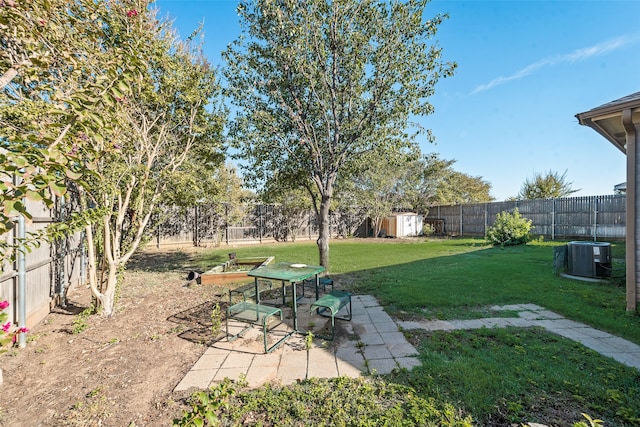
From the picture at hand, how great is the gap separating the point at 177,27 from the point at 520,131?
14147 mm

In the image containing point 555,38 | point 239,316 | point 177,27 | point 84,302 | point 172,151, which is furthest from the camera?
point 555,38

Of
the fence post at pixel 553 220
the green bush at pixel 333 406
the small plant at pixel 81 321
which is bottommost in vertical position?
the small plant at pixel 81 321

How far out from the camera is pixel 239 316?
3344 mm

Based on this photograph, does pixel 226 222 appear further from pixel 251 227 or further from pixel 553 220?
pixel 553 220

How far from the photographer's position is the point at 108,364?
9.57 feet

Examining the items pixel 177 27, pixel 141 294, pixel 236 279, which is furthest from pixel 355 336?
pixel 177 27

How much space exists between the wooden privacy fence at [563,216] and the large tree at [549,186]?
8.01 m

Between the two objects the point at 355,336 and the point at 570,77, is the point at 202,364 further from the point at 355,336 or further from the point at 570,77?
the point at 570,77

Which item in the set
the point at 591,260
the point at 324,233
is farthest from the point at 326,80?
the point at 591,260

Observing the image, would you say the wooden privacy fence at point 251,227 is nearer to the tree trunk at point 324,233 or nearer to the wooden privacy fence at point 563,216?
the wooden privacy fence at point 563,216

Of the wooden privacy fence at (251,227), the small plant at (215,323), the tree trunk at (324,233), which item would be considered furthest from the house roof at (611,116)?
the wooden privacy fence at (251,227)

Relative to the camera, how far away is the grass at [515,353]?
2119 millimetres

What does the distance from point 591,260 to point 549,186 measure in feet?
60.1

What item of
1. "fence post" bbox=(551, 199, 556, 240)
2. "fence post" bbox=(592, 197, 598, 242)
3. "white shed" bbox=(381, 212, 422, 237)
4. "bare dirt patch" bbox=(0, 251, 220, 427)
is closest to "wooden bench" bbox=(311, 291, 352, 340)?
"bare dirt patch" bbox=(0, 251, 220, 427)
